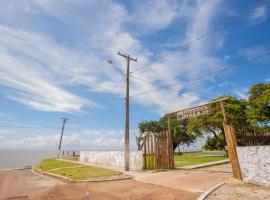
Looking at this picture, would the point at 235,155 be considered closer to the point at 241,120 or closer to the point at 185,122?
the point at 241,120

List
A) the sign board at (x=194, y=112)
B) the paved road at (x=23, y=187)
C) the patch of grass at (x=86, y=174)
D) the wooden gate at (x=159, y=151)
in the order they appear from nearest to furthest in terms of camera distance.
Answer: the paved road at (x=23, y=187), the patch of grass at (x=86, y=174), the sign board at (x=194, y=112), the wooden gate at (x=159, y=151)

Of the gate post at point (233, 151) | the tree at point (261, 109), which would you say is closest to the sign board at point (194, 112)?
the gate post at point (233, 151)

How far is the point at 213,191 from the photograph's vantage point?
277 inches

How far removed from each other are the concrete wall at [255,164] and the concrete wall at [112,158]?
756cm

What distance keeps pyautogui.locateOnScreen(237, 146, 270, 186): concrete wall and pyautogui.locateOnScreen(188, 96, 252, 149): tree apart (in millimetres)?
16372

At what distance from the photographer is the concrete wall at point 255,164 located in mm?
7785

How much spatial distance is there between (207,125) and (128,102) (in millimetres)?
16390

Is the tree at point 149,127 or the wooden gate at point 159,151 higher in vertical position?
the tree at point 149,127

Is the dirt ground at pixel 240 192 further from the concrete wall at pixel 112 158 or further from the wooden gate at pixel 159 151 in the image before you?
the concrete wall at pixel 112 158

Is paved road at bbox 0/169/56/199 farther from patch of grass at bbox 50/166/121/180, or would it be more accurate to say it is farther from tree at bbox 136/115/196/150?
tree at bbox 136/115/196/150

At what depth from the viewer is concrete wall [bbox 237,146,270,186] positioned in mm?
7785

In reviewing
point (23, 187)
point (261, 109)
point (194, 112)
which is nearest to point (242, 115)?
point (261, 109)

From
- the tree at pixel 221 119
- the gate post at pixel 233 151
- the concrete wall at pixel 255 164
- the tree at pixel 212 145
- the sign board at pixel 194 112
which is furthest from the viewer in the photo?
the tree at pixel 212 145

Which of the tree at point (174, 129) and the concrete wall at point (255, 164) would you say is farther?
the tree at point (174, 129)
